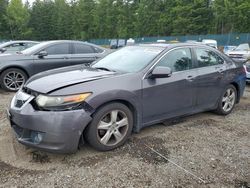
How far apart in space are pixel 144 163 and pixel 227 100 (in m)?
2.93

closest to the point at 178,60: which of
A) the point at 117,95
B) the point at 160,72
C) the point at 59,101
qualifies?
the point at 160,72

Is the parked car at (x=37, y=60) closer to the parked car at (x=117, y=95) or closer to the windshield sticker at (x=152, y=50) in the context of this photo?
the windshield sticker at (x=152, y=50)

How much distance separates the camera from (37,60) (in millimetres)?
7695

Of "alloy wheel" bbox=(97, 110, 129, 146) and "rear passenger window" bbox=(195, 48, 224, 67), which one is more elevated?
"rear passenger window" bbox=(195, 48, 224, 67)

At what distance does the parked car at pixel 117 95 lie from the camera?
3.52 metres

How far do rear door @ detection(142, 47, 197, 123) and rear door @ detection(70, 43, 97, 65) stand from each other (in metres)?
4.02

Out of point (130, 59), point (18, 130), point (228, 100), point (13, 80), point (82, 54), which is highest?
point (130, 59)

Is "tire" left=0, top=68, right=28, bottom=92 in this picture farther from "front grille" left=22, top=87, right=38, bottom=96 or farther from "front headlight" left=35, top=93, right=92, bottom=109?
"front headlight" left=35, top=93, right=92, bottom=109

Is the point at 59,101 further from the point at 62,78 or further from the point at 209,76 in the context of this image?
the point at 209,76

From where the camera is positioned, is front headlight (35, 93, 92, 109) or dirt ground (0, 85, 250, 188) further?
front headlight (35, 93, 92, 109)

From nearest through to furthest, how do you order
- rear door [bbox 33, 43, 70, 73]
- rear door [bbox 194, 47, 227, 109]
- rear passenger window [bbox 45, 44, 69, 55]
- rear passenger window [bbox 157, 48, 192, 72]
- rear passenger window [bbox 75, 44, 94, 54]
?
rear passenger window [bbox 157, 48, 192, 72], rear door [bbox 194, 47, 227, 109], rear door [bbox 33, 43, 70, 73], rear passenger window [bbox 45, 44, 69, 55], rear passenger window [bbox 75, 44, 94, 54]

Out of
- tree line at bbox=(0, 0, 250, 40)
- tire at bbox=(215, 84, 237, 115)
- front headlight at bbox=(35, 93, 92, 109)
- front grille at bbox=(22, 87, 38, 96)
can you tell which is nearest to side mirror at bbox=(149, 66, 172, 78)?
front headlight at bbox=(35, 93, 92, 109)

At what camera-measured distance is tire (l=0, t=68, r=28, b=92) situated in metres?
7.46

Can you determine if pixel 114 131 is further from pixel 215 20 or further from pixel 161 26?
pixel 161 26
